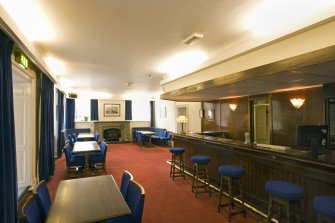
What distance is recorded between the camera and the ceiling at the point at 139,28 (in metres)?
2.35

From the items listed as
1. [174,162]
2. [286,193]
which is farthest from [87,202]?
[174,162]

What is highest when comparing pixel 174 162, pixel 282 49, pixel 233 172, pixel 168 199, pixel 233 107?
pixel 282 49

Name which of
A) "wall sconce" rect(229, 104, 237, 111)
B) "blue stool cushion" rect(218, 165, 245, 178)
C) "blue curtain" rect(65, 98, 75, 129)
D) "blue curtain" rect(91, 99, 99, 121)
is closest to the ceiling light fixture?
"blue stool cushion" rect(218, 165, 245, 178)

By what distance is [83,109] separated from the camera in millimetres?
11477

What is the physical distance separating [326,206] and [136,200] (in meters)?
1.69

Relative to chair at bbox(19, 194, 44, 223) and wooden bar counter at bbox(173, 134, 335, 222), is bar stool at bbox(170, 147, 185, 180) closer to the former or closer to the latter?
wooden bar counter at bbox(173, 134, 335, 222)

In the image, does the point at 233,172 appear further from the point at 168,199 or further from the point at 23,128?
the point at 23,128

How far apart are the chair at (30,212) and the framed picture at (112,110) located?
10245mm

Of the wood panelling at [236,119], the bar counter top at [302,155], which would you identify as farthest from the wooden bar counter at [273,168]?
the wood panelling at [236,119]

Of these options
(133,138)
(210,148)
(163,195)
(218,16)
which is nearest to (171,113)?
(133,138)

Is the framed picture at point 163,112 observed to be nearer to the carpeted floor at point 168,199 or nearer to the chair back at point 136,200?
the carpeted floor at point 168,199

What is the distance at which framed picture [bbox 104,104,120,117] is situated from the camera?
11.7m

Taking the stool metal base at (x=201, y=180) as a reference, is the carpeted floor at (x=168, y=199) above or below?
below

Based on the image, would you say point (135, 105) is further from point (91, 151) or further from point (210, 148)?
point (210, 148)
